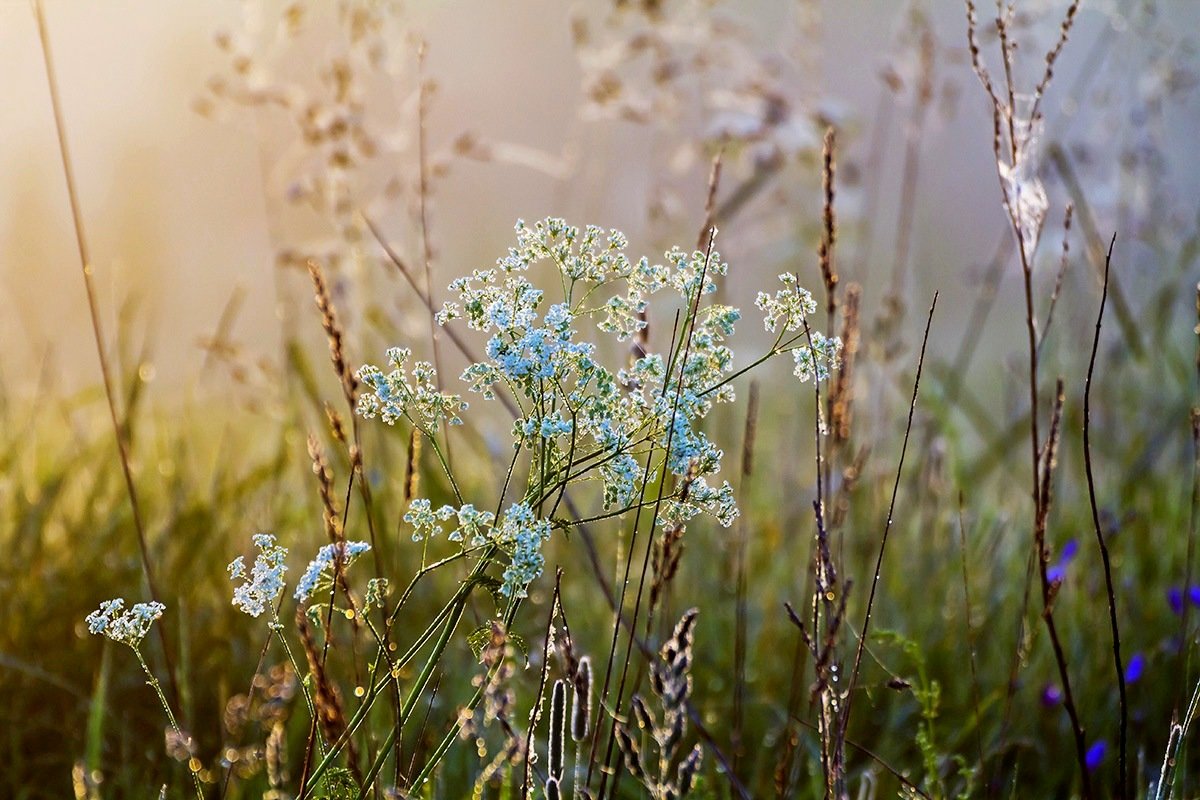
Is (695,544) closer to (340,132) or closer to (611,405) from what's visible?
(340,132)

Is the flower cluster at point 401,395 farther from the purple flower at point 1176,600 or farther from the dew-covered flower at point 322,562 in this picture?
the purple flower at point 1176,600

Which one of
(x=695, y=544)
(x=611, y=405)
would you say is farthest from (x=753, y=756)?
(x=611, y=405)

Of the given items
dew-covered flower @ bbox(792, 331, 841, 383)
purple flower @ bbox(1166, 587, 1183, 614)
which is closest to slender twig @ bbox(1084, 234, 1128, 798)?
dew-covered flower @ bbox(792, 331, 841, 383)

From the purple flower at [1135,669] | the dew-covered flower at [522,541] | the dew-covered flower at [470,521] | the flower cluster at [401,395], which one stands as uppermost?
the flower cluster at [401,395]

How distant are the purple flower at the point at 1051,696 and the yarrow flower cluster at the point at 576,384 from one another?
48.2 inches

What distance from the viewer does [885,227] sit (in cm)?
1033

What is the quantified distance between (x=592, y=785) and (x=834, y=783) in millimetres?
573

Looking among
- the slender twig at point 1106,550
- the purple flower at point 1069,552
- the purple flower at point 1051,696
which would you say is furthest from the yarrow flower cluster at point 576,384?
the purple flower at point 1069,552

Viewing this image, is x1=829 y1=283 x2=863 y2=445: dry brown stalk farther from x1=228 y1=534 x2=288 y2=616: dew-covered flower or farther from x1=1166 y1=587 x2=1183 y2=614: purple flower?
x1=1166 y1=587 x2=1183 y2=614: purple flower

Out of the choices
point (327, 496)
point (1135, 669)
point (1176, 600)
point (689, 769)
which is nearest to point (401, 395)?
point (327, 496)

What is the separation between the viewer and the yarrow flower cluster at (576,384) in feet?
3.18

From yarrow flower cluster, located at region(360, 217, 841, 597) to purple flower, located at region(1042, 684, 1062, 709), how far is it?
1224 millimetres

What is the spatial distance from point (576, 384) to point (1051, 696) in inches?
54.4

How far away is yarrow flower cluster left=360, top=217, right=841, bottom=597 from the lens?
0.97m
